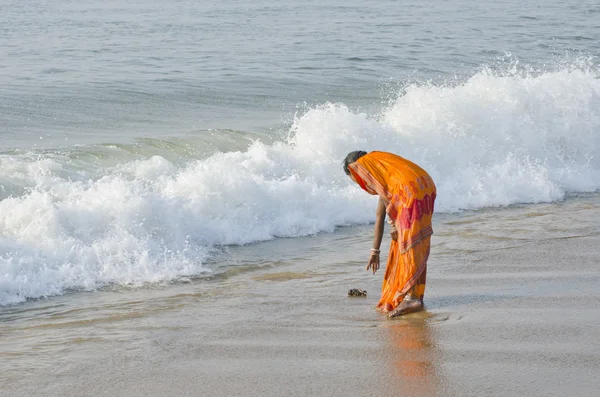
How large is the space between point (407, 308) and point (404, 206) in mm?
708

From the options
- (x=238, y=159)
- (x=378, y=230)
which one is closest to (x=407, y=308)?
(x=378, y=230)

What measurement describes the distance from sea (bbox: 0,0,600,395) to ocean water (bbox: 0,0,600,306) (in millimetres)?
35

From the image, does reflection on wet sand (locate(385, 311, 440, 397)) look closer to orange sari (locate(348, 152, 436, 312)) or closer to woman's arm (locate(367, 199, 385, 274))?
orange sari (locate(348, 152, 436, 312))

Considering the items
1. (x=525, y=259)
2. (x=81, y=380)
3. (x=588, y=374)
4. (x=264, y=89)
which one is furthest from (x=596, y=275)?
(x=264, y=89)

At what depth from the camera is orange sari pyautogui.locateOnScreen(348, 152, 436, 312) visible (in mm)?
6152

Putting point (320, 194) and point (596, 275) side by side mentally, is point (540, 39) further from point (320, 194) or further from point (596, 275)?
point (596, 275)

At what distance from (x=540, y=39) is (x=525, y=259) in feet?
62.5

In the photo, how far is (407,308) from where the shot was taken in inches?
245

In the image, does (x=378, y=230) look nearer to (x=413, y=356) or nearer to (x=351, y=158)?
(x=351, y=158)

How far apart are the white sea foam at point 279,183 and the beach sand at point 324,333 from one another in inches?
28.0

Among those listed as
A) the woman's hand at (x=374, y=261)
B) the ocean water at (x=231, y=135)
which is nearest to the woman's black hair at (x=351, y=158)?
the woman's hand at (x=374, y=261)

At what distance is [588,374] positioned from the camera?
4.82 m

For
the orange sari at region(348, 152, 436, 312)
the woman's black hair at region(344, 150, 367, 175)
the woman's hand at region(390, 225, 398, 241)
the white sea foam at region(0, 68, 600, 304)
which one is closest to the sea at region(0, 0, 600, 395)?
the white sea foam at region(0, 68, 600, 304)

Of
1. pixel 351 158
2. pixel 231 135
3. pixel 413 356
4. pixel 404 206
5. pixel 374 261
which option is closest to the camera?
pixel 413 356
